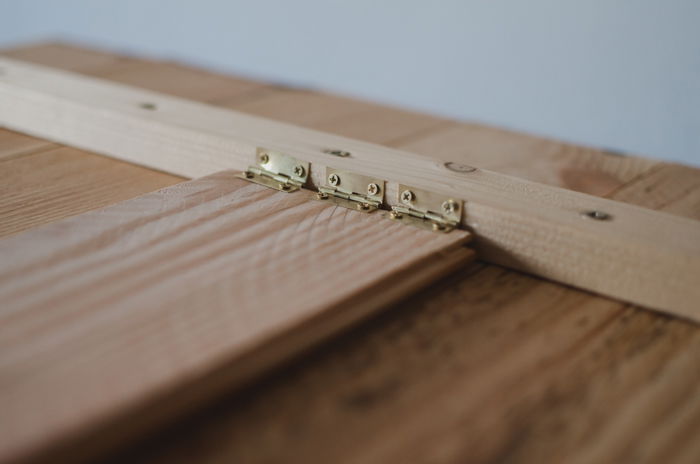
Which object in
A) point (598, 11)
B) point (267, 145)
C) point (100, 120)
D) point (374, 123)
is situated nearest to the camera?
point (267, 145)

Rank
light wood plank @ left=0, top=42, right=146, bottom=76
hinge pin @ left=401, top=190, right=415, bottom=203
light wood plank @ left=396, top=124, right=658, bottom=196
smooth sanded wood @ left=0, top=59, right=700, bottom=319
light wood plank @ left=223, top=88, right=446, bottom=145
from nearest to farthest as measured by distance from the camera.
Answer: smooth sanded wood @ left=0, top=59, right=700, bottom=319 → hinge pin @ left=401, top=190, right=415, bottom=203 → light wood plank @ left=396, top=124, right=658, bottom=196 → light wood plank @ left=223, top=88, right=446, bottom=145 → light wood plank @ left=0, top=42, right=146, bottom=76

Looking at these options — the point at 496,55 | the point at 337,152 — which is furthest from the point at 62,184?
the point at 496,55

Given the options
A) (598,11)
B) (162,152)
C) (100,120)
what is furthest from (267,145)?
(598,11)

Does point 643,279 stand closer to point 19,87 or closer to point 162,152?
point 162,152

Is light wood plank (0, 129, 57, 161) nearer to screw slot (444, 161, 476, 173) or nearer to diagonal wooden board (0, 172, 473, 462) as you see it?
diagonal wooden board (0, 172, 473, 462)

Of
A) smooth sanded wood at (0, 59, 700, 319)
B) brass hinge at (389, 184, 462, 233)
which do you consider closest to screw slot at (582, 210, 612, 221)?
smooth sanded wood at (0, 59, 700, 319)

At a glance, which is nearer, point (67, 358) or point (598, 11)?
point (67, 358)
